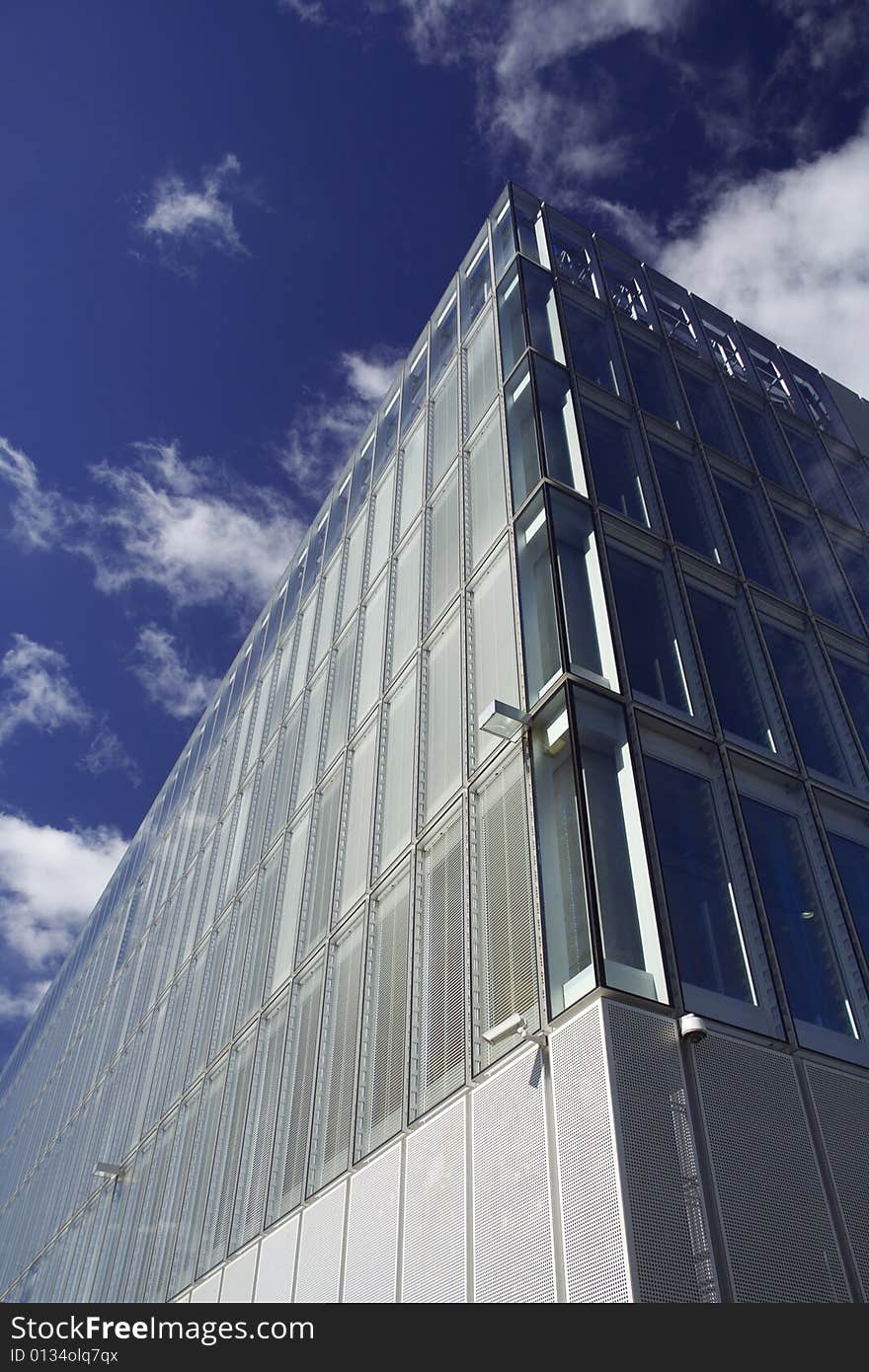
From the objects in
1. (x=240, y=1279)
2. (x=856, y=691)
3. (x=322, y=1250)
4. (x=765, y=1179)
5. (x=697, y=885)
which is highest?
(x=856, y=691)

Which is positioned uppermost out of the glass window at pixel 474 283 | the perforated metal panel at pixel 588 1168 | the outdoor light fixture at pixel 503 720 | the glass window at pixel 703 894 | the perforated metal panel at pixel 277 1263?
the glass window at pixel 474 283

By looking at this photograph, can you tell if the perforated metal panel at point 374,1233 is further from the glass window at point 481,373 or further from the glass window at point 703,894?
the glass window at point 481,373

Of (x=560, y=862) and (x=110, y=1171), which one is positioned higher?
(x=110, y=1171)

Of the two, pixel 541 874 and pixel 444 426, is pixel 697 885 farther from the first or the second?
pixel 444 426

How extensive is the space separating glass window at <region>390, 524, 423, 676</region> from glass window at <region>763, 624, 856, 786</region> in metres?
6.64

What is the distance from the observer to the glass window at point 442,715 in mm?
15922

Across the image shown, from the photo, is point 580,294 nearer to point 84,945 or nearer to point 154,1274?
point 154,1274

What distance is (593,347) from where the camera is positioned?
21.4 meters

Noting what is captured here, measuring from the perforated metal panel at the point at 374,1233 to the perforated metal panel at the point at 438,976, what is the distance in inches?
36.0

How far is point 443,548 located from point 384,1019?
30.1 feet

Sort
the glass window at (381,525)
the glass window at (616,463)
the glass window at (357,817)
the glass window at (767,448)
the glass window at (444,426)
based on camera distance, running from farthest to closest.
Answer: the glass window at (381,525), the glass window at (767,448), the glass window at (444,426), the glass window at (357,817), the glass window at (616,463)

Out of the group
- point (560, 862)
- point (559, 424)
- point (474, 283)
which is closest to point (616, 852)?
point (560, 862)

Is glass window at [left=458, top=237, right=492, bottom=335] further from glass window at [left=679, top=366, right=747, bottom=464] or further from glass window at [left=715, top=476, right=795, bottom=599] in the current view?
glass window at [left=715, top=476, right=795, bottom=599]

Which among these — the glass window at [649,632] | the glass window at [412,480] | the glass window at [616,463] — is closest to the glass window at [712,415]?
the glass window at [616,463]
